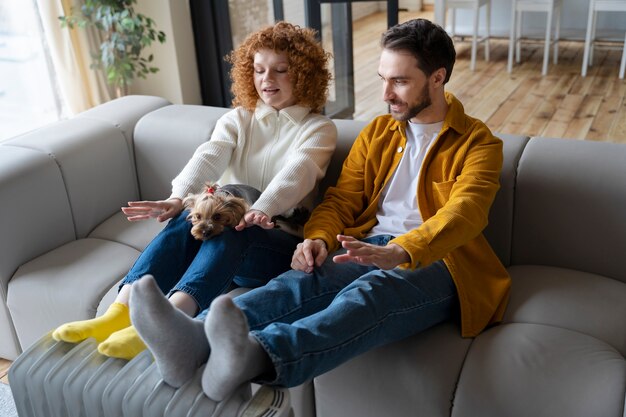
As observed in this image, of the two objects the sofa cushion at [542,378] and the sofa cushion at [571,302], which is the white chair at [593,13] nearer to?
the sofa cushion at [571,302]

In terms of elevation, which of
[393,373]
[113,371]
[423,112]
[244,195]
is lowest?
[393,373]

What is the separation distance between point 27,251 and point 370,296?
1120 millimetres

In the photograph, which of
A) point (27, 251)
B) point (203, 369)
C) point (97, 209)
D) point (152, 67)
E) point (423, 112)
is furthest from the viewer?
point (152, 67)

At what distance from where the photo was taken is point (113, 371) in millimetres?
1358

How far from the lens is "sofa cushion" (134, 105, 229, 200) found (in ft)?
7.23

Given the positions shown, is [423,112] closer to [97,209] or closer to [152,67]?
[97,209]

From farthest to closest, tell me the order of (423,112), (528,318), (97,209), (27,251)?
(97,209) → (27,251) → (423,112) → (528,318)

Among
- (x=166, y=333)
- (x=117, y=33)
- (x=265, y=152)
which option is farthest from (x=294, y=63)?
(x=117, y=33)

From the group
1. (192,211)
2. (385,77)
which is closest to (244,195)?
(192,211)

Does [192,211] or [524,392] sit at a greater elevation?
[192,211]

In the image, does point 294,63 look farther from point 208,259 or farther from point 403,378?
point 403,378

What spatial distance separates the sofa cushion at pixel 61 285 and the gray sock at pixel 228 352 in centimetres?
73

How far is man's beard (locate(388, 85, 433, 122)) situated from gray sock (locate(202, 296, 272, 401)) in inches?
28.3

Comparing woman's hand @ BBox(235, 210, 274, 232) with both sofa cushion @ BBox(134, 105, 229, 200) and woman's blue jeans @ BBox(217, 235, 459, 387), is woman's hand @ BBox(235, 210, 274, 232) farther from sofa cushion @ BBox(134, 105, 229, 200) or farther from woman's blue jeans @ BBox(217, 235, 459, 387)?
sofa cushion @ BBox(134, 105, 229, 200)
